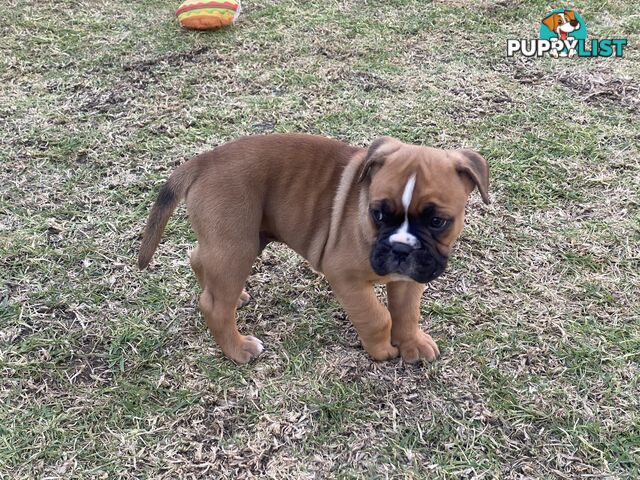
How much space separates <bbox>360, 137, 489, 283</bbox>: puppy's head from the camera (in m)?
2.76

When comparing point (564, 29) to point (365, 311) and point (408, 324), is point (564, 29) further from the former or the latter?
point (365, 311)

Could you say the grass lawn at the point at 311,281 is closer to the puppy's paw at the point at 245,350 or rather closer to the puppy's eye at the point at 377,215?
the puppy's paw at the point at 245,350

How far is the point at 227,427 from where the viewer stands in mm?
3205

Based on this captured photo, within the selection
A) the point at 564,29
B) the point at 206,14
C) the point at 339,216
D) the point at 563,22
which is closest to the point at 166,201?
the point at 339,216

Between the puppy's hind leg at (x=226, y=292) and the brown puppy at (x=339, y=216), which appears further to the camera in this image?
the puppy's hind leg at (x=226, y=292)

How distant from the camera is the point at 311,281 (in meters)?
4.06

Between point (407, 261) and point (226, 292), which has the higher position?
point (407, 261)

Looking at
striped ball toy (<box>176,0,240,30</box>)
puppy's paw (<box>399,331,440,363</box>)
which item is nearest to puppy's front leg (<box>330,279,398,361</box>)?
puppy's paw (<box>399,331,440,363</box>)

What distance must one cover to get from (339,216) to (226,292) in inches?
29.8

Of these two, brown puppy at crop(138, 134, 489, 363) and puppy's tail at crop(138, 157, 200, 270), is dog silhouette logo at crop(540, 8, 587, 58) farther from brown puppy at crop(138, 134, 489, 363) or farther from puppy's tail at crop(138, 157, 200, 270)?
puppy's tail at crop(138, 157, 200, 270)

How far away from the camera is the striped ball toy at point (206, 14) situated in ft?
22.2

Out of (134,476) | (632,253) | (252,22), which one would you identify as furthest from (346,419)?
(252,22)

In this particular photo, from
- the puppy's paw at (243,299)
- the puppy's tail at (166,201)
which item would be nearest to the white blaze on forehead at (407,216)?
the puppy's tail at (166,201)

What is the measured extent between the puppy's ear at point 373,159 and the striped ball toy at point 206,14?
176 inches
